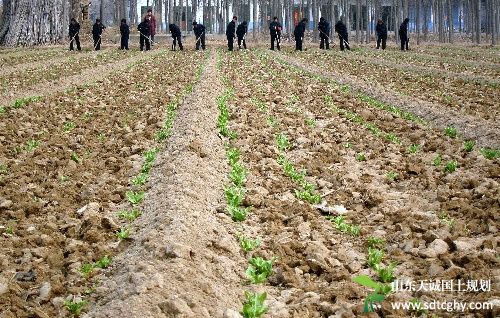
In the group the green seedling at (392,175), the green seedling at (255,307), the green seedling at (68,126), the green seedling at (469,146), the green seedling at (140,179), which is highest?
the green seedling at (68,126)

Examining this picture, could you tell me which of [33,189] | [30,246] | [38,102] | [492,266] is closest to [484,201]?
[492,266]

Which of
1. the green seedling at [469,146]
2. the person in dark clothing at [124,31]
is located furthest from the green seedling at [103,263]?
the person in dark clothing at [124,31]

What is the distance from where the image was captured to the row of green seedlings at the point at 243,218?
4.02m

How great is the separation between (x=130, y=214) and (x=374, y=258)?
230cm

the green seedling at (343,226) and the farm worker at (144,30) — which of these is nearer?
the green seedling at (343,226)

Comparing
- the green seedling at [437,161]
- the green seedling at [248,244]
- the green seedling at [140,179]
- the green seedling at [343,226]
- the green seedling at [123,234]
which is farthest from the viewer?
the green seedling at [437,161]

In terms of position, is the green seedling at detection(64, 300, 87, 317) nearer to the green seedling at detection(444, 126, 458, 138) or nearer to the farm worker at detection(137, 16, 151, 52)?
the green seedling at detection(444, 126, 458, 138)

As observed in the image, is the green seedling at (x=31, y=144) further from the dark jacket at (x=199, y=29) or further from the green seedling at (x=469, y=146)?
the dark jacket at (x=199, y=29)

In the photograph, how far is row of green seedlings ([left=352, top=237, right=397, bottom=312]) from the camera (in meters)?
3.88

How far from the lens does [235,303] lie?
4.15 metres

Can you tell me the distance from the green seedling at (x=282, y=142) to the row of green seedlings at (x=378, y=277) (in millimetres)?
3455

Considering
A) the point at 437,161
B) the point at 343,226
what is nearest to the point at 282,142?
the point at 437,161

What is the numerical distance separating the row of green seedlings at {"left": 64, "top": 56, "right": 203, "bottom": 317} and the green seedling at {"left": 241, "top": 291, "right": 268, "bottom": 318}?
1.05 m

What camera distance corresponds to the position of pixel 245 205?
610 centimetres
